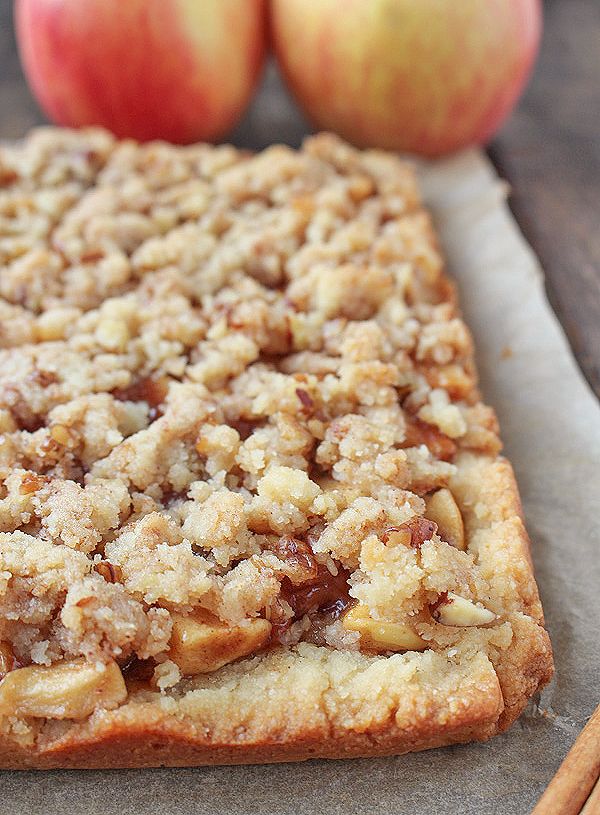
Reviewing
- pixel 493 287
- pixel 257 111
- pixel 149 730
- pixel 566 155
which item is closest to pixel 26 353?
pixel 149 730

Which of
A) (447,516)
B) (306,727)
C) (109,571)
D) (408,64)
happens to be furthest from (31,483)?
(408,64)

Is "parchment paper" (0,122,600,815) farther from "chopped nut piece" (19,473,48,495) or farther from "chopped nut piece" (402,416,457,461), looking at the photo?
"chopped nut piece" (19,473,48,495)

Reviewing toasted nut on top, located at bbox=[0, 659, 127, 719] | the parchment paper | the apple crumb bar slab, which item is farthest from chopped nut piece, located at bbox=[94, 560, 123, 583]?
the parchment paper

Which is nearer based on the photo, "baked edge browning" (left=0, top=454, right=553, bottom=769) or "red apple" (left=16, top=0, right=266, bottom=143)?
"baked edge browning" (left=0, top=454, right=553, bottom=769)

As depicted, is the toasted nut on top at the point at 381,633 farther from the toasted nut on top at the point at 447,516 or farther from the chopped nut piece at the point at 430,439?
the chopped nut piece at the point at 430,439

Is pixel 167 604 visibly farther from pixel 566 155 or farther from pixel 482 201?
pixel 566 155

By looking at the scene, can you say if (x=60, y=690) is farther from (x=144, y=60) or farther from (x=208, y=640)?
(x=144, y=60)
